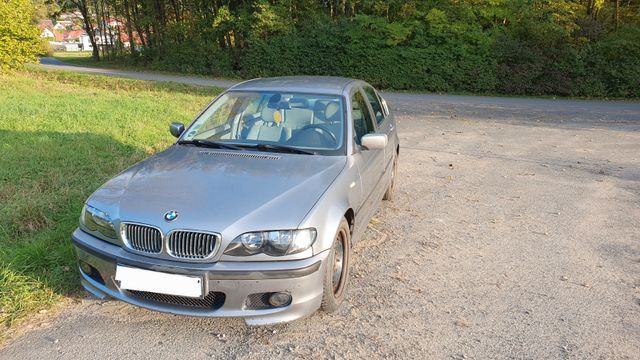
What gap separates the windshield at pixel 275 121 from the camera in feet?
13.8

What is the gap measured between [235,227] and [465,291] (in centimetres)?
197

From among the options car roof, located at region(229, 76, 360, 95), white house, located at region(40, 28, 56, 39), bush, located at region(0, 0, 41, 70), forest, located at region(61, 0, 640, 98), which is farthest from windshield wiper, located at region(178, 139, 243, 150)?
white house, located at region(40, 28, 56, 39)

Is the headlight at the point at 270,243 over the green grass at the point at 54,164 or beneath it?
over

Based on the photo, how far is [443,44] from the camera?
21.1 m

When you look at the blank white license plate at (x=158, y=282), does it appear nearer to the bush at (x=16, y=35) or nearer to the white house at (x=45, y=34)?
the bush at (x=16, y=35)

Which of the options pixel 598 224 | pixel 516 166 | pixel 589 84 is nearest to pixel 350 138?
pixel 598 224

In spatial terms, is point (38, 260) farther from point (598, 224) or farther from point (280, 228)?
point (598, 224)

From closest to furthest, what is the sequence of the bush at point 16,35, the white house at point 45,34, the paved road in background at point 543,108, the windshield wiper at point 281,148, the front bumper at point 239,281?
the front bumper at point 239,281 < the windshield wiper at point 281,148 < the paved road in background at point 543,108 < the bush at point 16,35 < the white house at point 45,34

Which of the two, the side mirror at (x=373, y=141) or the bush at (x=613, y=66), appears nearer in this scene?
the side mirror at (x=373, y=141)

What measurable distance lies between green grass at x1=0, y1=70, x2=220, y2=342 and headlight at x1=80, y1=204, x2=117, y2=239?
71cm

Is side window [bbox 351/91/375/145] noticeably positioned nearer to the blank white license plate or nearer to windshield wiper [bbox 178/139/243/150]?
windshield wiper [bbox 178/139/243/150]

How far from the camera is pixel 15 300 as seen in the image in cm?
354

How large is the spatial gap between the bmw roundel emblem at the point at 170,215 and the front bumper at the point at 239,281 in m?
0.26

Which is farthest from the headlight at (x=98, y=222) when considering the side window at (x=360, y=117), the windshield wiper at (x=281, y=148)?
the side window at (x=360, y=117)
